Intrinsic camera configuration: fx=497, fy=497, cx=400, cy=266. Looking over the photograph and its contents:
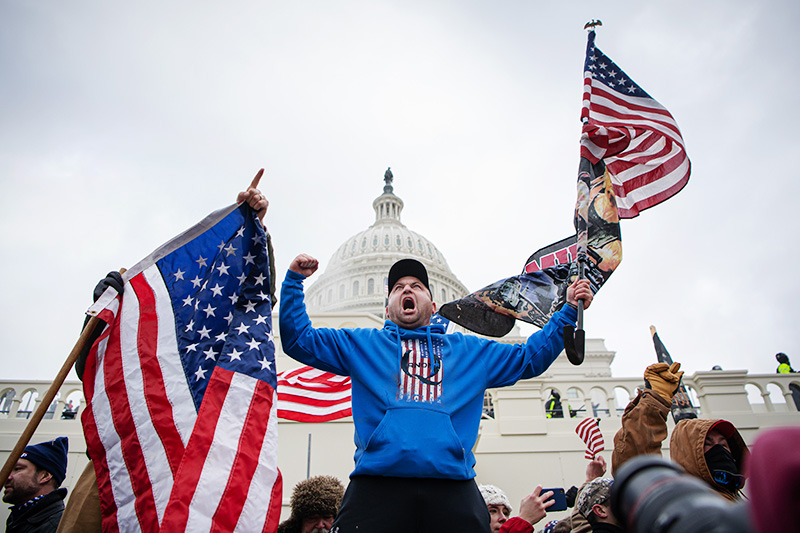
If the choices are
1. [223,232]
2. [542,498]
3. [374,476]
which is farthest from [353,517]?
[223,232]

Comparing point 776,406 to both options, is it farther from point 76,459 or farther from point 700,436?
point 76,459

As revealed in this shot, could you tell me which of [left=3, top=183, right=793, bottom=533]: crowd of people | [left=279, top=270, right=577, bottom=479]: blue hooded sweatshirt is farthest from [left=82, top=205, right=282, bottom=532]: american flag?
[left=279, top=270, right=577, bottom=479]: blue hooded sweatshirt

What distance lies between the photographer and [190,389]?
3248 mm

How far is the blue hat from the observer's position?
3.92m

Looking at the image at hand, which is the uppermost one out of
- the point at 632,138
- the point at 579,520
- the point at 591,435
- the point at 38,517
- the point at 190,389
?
the point at 632,138

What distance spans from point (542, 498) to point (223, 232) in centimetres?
280

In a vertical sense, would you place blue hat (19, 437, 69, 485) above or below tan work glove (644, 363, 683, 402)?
below

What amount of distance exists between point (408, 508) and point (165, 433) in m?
1.73

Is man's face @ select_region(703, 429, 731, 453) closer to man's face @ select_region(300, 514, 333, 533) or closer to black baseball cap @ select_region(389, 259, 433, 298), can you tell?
black baseball cap @ select_region(389, 259, 433, 298)

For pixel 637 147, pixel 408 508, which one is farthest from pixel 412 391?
pixel 637 147

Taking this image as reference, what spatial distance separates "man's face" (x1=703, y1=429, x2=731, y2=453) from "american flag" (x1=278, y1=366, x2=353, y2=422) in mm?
5270

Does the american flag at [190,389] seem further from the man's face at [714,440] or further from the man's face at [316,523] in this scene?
the man's face at [714,440]

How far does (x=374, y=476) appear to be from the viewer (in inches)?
90.3

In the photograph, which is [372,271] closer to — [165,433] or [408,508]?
[165,433]
